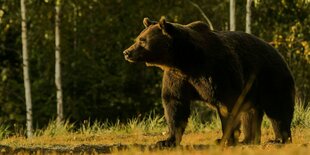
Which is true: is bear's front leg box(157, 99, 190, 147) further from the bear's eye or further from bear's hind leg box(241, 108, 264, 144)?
bear's hind leg box(241, 108, 264, 144)

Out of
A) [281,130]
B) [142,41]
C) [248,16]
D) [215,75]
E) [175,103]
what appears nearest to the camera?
[215,75]

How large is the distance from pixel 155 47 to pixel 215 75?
0.89 m

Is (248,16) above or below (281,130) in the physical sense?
above

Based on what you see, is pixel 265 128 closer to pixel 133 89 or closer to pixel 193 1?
pixel 193 1

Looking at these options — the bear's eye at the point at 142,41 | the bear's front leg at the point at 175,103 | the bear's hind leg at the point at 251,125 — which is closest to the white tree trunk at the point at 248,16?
the bear's hind leg at the point at 251,125

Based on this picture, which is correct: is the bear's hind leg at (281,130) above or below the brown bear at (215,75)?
below

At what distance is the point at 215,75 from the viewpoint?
32.1 feet

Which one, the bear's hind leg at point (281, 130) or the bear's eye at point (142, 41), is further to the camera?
the bear's hind leg at point (281, 130)

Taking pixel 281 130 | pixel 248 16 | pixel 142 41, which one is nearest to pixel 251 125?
pixel 281 130

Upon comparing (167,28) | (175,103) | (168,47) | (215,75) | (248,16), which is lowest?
(175,103)

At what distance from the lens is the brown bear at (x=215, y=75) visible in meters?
9.77

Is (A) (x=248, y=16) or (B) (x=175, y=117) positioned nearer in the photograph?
→ (B) (x=175, y=117)

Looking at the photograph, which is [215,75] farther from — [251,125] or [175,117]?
[251,125]

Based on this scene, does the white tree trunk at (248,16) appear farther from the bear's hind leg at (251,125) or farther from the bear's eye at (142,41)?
the bear's eye at (142,41)
